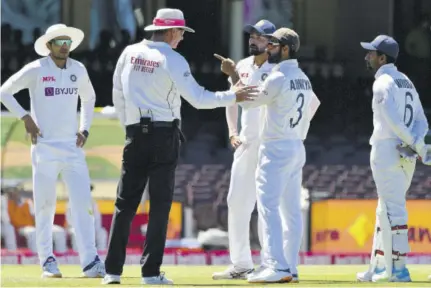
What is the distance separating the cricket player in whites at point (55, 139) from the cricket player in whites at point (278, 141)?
1.69m

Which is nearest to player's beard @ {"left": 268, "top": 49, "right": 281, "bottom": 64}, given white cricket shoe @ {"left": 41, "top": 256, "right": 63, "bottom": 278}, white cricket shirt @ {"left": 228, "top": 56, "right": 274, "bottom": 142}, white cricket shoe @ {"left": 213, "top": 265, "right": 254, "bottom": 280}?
white cricket shirt @ {"left": 228, "top": 56, "right": 274, "bottom": 142}

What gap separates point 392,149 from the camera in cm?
1048

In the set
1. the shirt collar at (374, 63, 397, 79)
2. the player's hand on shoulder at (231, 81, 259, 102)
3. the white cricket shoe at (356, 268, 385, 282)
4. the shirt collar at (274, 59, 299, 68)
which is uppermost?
the shirt collar at (274, 59, 299, 68)

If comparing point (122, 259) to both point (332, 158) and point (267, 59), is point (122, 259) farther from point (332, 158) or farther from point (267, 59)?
point (332, 158)

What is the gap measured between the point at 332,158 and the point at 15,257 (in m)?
9.04

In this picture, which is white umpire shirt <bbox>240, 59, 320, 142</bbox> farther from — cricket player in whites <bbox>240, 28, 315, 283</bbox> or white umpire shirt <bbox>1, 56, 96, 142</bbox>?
white umpire shirt <bbox>1, 56, 96, 142</bbox>

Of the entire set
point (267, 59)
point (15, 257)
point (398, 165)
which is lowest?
point (15, 257)

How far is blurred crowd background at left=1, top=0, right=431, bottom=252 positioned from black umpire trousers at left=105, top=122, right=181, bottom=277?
11.9m

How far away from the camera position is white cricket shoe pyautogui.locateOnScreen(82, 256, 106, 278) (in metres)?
11.0

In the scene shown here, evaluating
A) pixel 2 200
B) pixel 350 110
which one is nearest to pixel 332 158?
pixel 350 110

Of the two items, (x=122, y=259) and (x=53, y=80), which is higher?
(x=53, y=80)

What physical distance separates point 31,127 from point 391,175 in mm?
2650

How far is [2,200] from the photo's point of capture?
A: 15.5m

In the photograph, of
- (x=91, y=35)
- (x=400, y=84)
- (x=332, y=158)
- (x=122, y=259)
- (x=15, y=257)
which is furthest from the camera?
(x=91, y=35)
